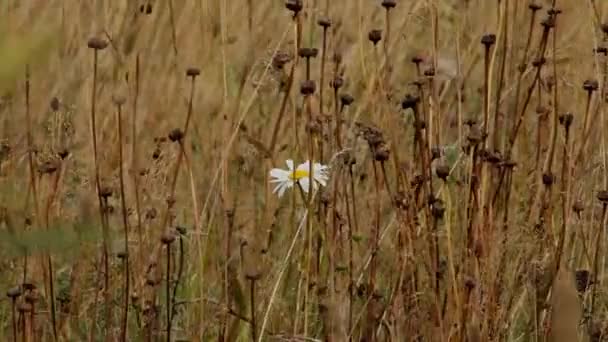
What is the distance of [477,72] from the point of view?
137 inches

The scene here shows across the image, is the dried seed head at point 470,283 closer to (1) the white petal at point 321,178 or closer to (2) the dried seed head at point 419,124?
(2) the dried seed head at point 419,124

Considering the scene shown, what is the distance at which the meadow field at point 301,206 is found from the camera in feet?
5.70

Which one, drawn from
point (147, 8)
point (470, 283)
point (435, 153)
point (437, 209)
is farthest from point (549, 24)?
point (147, 8)

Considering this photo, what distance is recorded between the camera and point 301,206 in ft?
7.84

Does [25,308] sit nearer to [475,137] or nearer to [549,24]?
[475,137]

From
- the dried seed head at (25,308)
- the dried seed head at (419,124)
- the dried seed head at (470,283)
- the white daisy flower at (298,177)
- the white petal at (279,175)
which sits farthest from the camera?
the white petal at (279,175)

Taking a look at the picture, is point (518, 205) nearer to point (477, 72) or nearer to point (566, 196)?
point (566, 196)

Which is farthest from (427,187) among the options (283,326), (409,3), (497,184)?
(409,3)

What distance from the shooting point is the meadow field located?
1738mm

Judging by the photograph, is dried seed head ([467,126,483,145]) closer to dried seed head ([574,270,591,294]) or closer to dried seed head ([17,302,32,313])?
dried seed head ([574,270,591,294])

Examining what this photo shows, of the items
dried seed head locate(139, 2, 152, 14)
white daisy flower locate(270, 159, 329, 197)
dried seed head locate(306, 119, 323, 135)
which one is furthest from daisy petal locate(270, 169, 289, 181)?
dried seed head locate(139, 2, 152, 14)

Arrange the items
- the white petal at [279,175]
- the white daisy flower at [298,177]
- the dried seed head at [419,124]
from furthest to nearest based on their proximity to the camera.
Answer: the white petal at [279,175], the white daisy flower at [298,177], the dried seed head at [419,124]

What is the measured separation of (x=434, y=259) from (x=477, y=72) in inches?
69.6

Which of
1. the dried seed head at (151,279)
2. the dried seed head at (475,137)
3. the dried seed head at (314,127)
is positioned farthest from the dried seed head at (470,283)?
the dried seed head at (151,279)
